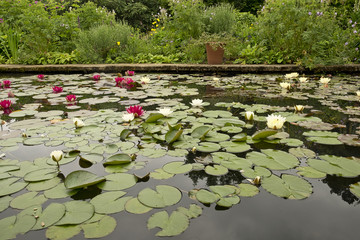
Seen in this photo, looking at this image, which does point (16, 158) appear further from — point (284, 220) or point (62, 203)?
point (284, 220)

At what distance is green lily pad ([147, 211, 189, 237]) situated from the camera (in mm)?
901

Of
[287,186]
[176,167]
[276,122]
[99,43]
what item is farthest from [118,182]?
[99,43]

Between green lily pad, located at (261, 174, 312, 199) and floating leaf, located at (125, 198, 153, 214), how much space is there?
0.53 metres

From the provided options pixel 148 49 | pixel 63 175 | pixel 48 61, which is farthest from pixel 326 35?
pixel 48 61

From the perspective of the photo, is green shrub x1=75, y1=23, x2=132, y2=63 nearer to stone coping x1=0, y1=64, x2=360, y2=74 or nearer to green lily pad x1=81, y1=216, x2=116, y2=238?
stone coping x1=0, y1=64, x2=360, y2=74

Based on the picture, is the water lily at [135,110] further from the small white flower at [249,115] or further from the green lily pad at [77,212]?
the green lily pad at [77,212]

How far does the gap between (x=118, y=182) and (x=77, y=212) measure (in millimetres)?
250

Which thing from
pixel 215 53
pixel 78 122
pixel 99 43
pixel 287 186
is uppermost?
pixel 99 43

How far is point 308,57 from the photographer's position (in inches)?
184

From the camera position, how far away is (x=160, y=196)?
43.3 inches

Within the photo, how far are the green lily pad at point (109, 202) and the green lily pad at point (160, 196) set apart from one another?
0.26ft

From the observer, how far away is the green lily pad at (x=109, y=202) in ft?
3.36

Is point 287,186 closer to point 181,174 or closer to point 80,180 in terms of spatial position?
point 181,174

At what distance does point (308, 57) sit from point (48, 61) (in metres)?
5.47
